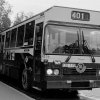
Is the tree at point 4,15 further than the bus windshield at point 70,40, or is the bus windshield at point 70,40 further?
the tree at point 4,15

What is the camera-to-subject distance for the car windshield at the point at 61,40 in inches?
407

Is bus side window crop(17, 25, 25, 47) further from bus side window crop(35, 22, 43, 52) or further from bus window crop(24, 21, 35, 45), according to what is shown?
bus side window crop(35, 22, 43, 52)

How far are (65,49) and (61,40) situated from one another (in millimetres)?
326

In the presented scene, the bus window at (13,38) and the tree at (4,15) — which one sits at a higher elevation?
the tree at (4,15)

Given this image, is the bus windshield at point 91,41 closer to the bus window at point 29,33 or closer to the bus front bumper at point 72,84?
the bus front bumper at point 72,84

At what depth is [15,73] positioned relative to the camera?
14.2 m

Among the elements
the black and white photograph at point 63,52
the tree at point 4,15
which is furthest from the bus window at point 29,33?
the tree at point 4,15

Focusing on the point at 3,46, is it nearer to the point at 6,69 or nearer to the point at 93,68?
the point at 6,69

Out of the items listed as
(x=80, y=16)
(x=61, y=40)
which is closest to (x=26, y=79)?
(x=61, y=40)

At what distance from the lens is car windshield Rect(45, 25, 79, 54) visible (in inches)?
407

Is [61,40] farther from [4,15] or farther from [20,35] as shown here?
[4,15]

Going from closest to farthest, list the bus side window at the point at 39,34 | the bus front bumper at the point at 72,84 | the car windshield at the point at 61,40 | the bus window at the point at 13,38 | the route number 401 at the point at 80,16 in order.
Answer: the bus front bumper at the point at 72,84 → the car windshield at the point at 61,40 → the bus side window at the point at 39,34 → the route number 401 at the point at 80,16 → the bus window at the point at 13,38

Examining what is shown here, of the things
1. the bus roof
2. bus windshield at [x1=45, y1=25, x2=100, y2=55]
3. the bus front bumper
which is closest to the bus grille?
the bus front bumper

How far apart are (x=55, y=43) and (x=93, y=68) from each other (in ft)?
5.14
